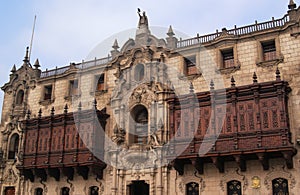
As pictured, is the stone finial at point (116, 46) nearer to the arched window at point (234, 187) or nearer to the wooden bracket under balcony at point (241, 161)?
the wooden bracket under balcony at point (241, 161)

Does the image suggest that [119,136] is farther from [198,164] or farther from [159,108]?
[198,164]

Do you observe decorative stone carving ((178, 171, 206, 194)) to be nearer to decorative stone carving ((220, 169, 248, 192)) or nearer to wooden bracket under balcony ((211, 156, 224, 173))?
decorative stone carving ((220, 169, 248, 192))

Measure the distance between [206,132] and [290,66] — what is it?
6393mm

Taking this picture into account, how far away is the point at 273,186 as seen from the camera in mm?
23172

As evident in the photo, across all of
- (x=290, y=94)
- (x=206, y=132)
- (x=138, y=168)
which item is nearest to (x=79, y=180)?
(x=138, y=168)

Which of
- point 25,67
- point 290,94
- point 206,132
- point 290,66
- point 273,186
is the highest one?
point 25,67

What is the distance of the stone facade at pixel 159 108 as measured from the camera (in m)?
23.9

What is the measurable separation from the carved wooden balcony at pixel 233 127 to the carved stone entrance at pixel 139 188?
11.7 feet

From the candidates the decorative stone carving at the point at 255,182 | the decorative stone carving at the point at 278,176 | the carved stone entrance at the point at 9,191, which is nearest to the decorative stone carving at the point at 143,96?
the decorative stone carving at the point at 255,182

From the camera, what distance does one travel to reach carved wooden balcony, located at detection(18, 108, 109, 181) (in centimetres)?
2811

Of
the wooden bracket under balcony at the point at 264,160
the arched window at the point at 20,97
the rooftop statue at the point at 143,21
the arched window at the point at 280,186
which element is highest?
the rooftop statue at the point at 143,21

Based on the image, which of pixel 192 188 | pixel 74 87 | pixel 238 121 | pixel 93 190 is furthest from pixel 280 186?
pixel 74 87

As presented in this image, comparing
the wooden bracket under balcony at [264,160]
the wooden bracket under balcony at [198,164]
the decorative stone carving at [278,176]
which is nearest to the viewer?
the wooden bracket under balcony at [264,160]

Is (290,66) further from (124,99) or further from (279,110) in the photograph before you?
(124,99)
